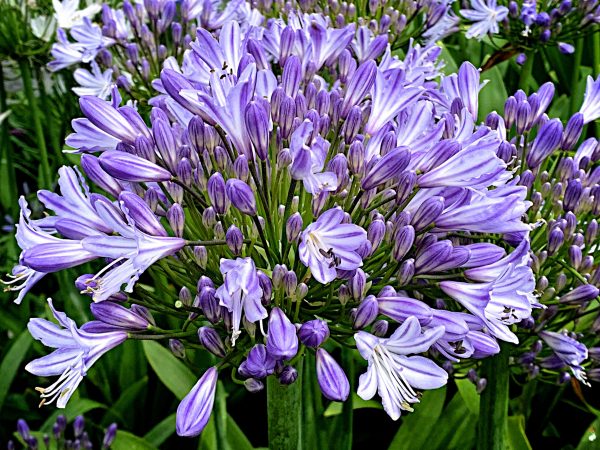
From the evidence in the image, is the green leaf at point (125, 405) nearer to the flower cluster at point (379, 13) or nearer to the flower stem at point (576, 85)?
the flower cluster at point (379, 13)

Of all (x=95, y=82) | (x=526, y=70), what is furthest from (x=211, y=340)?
(x=526, y=70)

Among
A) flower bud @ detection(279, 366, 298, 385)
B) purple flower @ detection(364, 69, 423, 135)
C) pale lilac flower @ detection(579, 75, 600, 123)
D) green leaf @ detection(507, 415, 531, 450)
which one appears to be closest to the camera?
flower bud @ detection(279, 366, 298, 385)

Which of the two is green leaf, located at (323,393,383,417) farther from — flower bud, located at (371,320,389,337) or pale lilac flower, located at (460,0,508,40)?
pale lilac flower, located at (460,0,508,40)

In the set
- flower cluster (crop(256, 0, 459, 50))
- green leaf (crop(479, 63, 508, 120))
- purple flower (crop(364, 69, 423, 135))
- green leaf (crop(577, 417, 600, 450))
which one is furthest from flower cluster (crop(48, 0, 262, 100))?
green leaf (crop(577, 417, 600, 450))

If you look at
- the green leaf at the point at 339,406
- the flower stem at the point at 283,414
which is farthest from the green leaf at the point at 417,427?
the flower stem at the point at 283,414

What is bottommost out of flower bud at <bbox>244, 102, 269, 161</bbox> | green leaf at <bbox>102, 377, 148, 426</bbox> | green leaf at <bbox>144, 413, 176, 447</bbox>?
green leaf at <bbox>102, 377, 148, 426</bbox>

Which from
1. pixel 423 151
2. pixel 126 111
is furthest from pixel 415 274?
pixel 126 111
